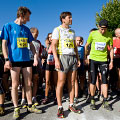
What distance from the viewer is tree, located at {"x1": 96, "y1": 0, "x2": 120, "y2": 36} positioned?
1819 cm

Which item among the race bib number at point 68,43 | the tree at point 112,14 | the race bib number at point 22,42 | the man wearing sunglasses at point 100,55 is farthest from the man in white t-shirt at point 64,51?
the tree at point 112,14

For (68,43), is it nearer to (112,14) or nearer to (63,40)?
(63,40)

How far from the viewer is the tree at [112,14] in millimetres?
18188

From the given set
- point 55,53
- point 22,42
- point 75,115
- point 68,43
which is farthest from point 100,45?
point 22,42

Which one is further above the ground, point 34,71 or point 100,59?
point 100,59

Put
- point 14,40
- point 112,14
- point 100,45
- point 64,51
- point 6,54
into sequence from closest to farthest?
point 6,54 < point 14,40 < point 64,51 < point 100,45 < point 112,14

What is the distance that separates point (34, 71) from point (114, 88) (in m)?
3.11

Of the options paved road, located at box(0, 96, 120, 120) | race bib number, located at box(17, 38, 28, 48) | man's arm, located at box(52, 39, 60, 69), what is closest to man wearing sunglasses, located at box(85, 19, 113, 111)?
paved road, located at box(0, 96, 120, 120)

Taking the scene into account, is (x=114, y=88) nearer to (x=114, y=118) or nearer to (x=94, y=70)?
(x=94, y=70)

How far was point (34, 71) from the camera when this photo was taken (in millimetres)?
3912

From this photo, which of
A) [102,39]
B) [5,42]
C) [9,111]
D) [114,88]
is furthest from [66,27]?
[114,88]

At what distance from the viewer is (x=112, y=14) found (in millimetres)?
18328

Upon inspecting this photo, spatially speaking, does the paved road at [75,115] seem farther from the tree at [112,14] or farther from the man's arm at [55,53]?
the tree at [112,14]

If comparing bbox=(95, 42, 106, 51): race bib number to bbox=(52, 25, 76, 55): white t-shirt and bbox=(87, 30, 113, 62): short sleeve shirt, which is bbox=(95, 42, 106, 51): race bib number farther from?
bbox=(52, 25, 76, 55): white t-shirt
